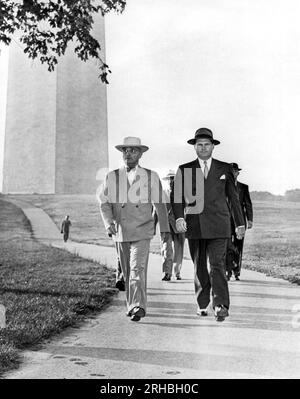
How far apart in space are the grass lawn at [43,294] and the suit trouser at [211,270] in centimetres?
146

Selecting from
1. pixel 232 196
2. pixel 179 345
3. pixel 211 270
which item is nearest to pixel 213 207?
pixel 232 196

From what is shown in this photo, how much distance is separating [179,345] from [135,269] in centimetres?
142

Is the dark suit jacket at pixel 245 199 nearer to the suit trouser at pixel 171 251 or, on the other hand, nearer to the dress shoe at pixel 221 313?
the suit trouser at pixel 171 251

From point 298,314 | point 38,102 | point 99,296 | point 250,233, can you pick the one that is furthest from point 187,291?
point 38,102

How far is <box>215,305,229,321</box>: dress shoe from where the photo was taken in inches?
256

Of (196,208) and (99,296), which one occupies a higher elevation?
(196,208)

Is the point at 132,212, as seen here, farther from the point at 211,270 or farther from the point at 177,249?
the point at 177,249

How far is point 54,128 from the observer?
3328cm

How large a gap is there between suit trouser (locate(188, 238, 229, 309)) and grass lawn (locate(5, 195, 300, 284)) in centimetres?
465

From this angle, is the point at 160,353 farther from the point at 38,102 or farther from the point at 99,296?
the point at 38,102

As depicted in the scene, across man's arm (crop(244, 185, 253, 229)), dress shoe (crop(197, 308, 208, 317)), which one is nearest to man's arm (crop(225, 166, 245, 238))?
dress shoe (crop(197, 308, 208, 317))

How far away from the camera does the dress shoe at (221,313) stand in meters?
6.50

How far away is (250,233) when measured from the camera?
26953 millimetres
